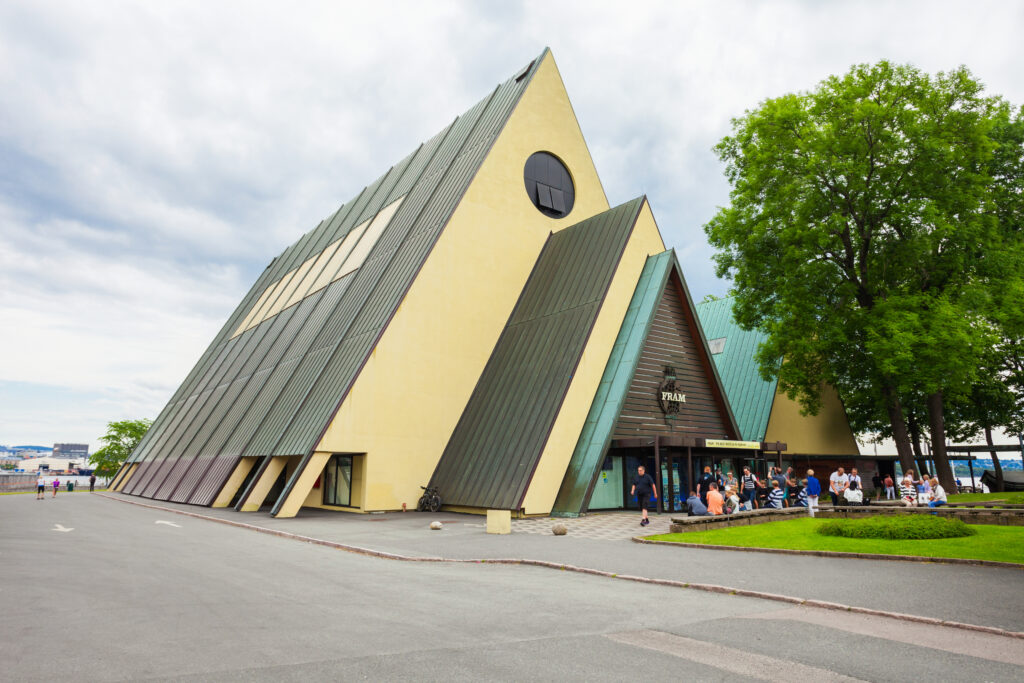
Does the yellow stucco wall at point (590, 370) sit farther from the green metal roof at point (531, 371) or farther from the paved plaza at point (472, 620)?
the paved plaza at point (472, 620)

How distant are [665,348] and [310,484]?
14.3 m

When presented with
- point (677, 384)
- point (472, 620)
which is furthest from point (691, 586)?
point (677, 384)

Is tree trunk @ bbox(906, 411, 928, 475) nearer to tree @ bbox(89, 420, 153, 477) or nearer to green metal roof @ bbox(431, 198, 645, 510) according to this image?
green metal roof @ bbox(431, 198, 645, 510)

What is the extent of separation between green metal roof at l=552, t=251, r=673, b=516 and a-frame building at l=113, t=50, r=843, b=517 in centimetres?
7

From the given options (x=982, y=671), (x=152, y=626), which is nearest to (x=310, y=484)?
(x=152, y=626)

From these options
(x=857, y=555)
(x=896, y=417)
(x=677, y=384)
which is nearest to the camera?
(x=857, y=555)

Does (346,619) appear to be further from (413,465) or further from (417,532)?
(413,465)

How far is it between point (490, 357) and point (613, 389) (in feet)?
21.0

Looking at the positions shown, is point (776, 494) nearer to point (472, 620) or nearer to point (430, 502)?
point (430, 502)

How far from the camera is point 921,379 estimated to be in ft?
76.5

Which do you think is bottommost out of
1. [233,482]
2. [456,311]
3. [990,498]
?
[990,498]

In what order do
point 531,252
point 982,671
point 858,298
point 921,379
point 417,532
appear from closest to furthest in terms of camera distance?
point 982,671
point 417,532
point 921,379
point 858,298
point 531,252

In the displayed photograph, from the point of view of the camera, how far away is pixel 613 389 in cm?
2225

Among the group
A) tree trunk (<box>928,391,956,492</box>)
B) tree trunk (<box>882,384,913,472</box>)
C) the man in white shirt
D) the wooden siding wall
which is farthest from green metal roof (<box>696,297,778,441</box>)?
the man in white shirt
